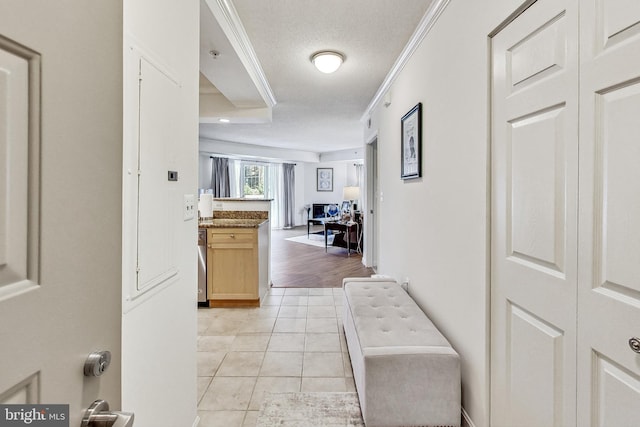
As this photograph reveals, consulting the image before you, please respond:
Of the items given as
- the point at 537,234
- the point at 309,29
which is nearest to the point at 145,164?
the point at 537,234

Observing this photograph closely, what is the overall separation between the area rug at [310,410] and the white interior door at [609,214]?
1.13 metres

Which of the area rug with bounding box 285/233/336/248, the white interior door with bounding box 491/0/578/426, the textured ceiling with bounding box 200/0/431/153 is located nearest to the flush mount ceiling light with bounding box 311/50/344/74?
the textured ceiling with bounding box 200/0/431/153

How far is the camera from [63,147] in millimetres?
465

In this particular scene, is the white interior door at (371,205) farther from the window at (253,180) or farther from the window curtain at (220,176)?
the window at (253,180)

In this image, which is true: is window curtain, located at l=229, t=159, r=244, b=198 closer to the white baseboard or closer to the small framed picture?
the small framed picture

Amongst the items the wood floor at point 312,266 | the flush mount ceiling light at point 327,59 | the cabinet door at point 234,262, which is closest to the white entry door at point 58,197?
the flush mount ceiling light at point 327,59

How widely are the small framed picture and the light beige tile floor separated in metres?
1.57

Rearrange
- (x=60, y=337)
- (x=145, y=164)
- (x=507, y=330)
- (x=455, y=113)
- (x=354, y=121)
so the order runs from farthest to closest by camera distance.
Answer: (x=354, y=121)
(x=455, y=113)
(x=507, y=330)
(x=145, y=164)
(x=60, y=337)

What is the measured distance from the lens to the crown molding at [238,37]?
2.01m

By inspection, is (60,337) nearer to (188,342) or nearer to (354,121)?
(188,342)

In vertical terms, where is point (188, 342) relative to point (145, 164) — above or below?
below

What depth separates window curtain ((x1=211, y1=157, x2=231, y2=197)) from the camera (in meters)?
8.47

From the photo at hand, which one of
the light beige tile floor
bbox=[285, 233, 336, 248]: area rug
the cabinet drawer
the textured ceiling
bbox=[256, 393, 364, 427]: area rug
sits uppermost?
the textured ceiling

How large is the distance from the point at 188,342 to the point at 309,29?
2326 millimetres
